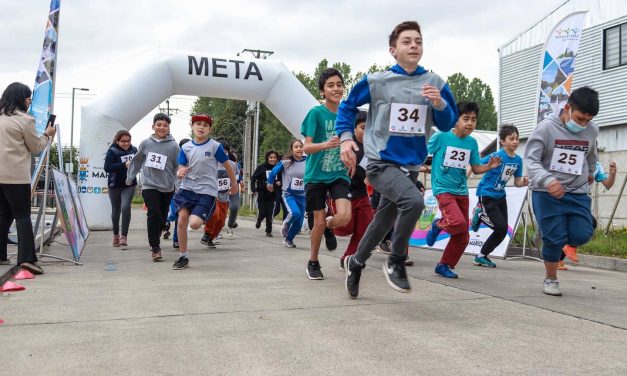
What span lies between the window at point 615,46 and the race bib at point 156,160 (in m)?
16.5

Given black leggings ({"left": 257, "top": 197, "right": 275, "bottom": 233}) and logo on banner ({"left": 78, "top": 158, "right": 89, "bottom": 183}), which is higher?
logo on banner ({"left": 78, "top": 158, "right": 89, "bottom": 183})

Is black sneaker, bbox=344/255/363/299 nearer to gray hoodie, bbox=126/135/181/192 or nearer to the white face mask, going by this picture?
the white face mask

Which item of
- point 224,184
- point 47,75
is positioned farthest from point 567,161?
point 47,75

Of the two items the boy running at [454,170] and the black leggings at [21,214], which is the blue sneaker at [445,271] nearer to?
the boy running at [454,170]

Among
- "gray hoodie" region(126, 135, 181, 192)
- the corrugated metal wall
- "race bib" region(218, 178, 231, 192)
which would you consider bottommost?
"race bib" region(218, 178, 231, 192)

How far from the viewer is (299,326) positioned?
11.2 feet

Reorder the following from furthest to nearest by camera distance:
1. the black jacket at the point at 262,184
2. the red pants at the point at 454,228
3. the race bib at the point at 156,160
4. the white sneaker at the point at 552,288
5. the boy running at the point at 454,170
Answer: the black jacket at the point at 262,184 < the race bib at the point at 156,160 < the boy running at the point at 454,170 < the red pants at the point at 454,228 < the white sneaker at the point at 552,288

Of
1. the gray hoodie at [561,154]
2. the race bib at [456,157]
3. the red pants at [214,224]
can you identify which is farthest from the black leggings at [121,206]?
the gray hoodie at [561,154]

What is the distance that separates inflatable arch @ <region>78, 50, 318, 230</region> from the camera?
41.6ft

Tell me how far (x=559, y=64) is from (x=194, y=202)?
7.73 meters

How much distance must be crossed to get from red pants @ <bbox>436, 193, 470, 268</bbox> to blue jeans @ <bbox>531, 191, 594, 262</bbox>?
0.96 metres

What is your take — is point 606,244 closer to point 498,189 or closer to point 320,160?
point 498,189

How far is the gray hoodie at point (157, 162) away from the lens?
7.51m

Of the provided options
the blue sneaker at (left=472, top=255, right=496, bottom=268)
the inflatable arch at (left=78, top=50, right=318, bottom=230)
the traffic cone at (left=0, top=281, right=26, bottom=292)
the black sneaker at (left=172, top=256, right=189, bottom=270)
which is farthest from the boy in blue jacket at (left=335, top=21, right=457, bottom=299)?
the inflatable arch at (left=78, top=50, right=318, bottom=230)
